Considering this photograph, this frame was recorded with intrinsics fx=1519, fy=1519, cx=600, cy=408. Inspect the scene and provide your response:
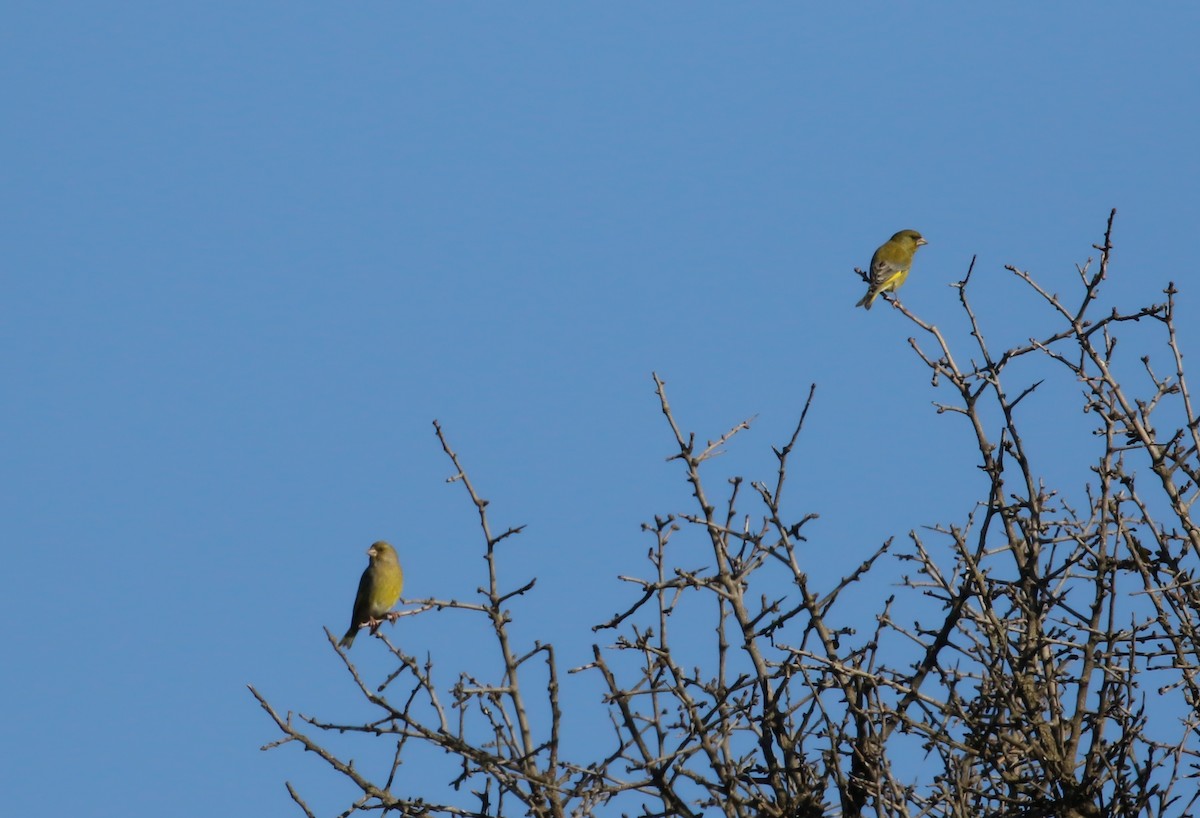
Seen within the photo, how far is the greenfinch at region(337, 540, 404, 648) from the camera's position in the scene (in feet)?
36.3

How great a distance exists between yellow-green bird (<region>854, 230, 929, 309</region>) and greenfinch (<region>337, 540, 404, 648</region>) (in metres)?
4.24

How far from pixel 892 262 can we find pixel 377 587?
540 cm

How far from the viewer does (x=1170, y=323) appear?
5.62 m

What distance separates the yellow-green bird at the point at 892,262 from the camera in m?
12.4

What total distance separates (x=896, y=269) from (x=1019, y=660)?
8497 mm

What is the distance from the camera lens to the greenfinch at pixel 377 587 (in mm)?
11078

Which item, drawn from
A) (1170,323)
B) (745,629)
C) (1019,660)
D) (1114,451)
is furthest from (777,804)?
(1170,323)

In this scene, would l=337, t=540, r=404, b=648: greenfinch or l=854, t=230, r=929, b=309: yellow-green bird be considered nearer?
l=337, t=540, r=404, b=648: greenfinch

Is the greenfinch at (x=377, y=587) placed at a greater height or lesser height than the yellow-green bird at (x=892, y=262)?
lesser

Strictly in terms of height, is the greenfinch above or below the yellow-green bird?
below

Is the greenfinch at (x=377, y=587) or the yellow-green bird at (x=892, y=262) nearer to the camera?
the greenfinch at (x=377, y=587)

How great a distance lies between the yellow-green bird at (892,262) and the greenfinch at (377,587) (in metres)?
4.24

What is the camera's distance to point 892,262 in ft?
43.7

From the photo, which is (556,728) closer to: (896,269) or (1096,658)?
(1096,658)
